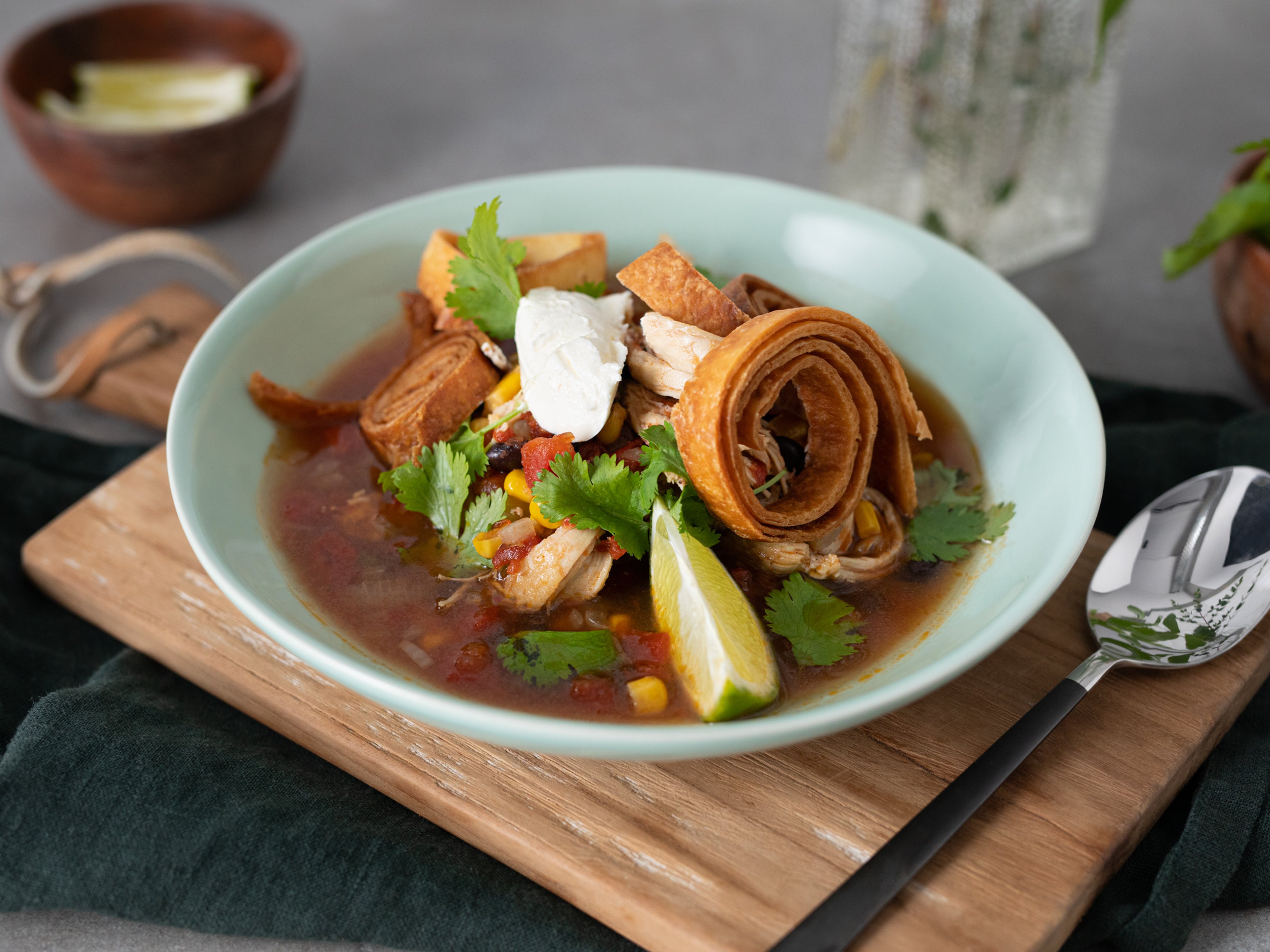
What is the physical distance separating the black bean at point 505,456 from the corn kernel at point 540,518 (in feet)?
0.53

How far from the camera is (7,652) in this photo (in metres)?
3.38

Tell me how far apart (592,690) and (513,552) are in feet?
1.63

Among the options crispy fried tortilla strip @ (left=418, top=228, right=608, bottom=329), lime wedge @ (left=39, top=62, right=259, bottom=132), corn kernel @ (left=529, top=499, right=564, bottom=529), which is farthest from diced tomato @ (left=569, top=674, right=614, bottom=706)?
lime wedge @ (left=39, top=62, right=259, bottom=132)

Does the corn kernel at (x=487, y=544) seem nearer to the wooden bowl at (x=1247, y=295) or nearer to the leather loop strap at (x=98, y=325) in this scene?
the leather loop strap at (x=98, y=325)

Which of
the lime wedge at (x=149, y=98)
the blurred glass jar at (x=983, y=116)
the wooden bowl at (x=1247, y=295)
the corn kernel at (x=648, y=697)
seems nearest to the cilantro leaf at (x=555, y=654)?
the corn kernel at (x=648, y=697)

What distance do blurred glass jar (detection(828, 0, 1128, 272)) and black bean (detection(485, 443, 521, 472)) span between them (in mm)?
2708

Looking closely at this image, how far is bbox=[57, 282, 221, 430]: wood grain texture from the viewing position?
14.4ft

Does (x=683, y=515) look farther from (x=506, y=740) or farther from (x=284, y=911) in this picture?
(x=284, y=911)

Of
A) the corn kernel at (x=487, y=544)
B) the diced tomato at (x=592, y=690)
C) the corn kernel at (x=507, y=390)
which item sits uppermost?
the corn kernel at (x=507, y=390)

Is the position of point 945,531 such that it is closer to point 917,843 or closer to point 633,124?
point 917,843

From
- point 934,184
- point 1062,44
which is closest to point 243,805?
point 934,184

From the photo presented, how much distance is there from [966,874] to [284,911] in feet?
5.17

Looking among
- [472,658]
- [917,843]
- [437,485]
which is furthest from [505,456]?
[917,843]

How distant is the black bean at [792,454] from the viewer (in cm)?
320
